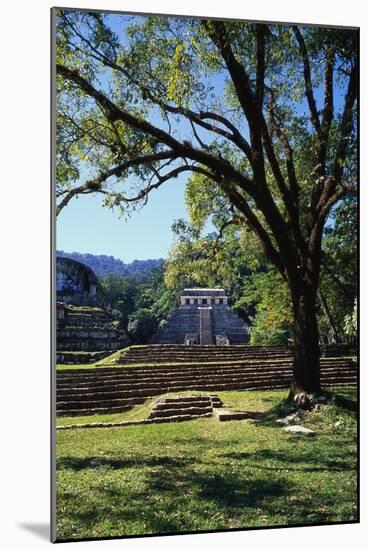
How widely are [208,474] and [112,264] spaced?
151 cm

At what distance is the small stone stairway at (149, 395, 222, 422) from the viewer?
550 cm

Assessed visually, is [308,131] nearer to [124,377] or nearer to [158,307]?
[158,307]

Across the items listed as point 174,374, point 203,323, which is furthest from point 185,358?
point 203,323

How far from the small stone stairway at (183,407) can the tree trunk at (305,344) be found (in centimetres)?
66

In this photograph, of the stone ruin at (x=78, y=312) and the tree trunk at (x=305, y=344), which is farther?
the tree trunk at (x=305, y=344)

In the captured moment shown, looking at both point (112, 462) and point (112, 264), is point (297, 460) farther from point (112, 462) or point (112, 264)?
point (112, 264)

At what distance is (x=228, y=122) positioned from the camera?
Answer: 18.9 feet

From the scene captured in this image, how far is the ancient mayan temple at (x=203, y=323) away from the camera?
18.4 feet

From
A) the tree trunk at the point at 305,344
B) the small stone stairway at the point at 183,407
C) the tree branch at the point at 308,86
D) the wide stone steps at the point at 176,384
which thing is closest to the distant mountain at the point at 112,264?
the wide stone steps at the point at 176,384

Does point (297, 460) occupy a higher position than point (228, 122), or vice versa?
point (228, 122)

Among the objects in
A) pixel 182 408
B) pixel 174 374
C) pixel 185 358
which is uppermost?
pixel 185 358

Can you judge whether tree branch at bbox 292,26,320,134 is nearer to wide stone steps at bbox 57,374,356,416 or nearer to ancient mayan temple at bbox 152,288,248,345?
ancient mayan temple at bbox 152,288,248,345

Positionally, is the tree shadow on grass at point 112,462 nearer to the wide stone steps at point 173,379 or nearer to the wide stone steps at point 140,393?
the wide stone steps at point 140,393

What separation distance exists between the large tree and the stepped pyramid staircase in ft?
0.61
